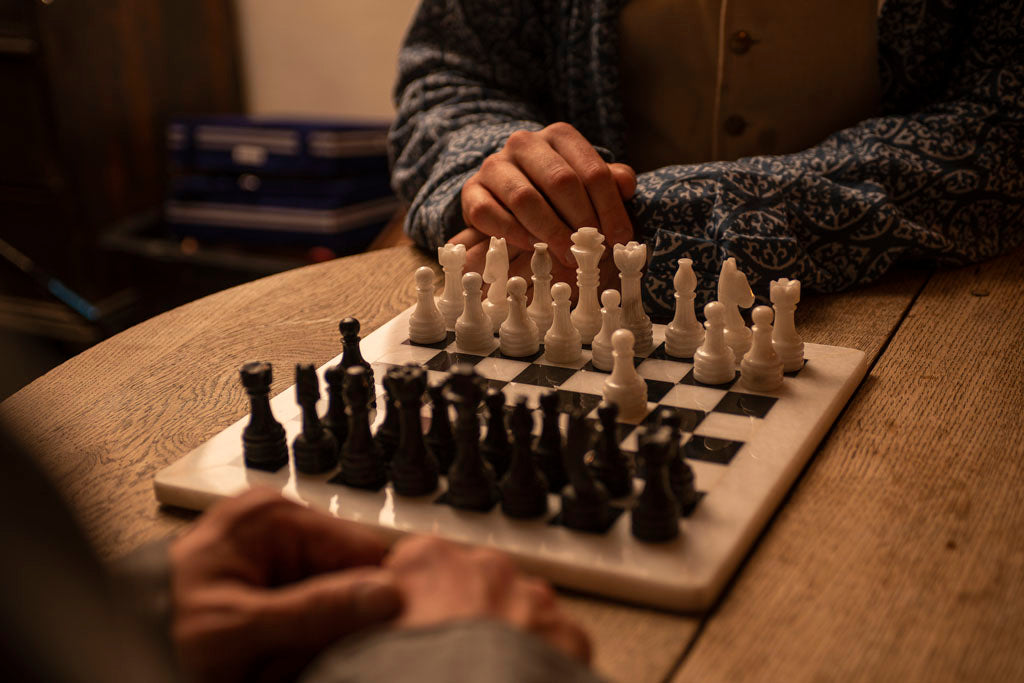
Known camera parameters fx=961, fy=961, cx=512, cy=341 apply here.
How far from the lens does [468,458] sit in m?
0.99

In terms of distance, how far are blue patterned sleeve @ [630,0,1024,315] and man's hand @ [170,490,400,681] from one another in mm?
886

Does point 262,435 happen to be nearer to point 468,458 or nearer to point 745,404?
point 468,458

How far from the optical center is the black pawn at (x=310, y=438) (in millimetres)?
1082

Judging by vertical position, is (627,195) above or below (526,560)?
above

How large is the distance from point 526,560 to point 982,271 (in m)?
1.19

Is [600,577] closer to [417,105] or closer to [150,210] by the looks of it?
[417,105]

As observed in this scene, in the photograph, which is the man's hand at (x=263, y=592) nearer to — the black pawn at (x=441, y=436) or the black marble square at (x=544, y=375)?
the black pawn at (x=441, y=436)

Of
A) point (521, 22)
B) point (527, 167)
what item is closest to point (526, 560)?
point (527, 167)

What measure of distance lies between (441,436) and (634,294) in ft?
1.47

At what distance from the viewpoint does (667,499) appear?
0.91 meters

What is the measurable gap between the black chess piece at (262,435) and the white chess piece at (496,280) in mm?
499

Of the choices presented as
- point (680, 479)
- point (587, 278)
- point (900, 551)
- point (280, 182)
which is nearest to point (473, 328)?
point (587, 278)

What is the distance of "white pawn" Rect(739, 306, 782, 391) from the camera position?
125cm

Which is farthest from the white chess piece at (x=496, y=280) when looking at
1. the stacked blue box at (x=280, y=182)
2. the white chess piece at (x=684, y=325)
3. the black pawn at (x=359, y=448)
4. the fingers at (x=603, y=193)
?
the stacked blue box at (x=280, y=182)
